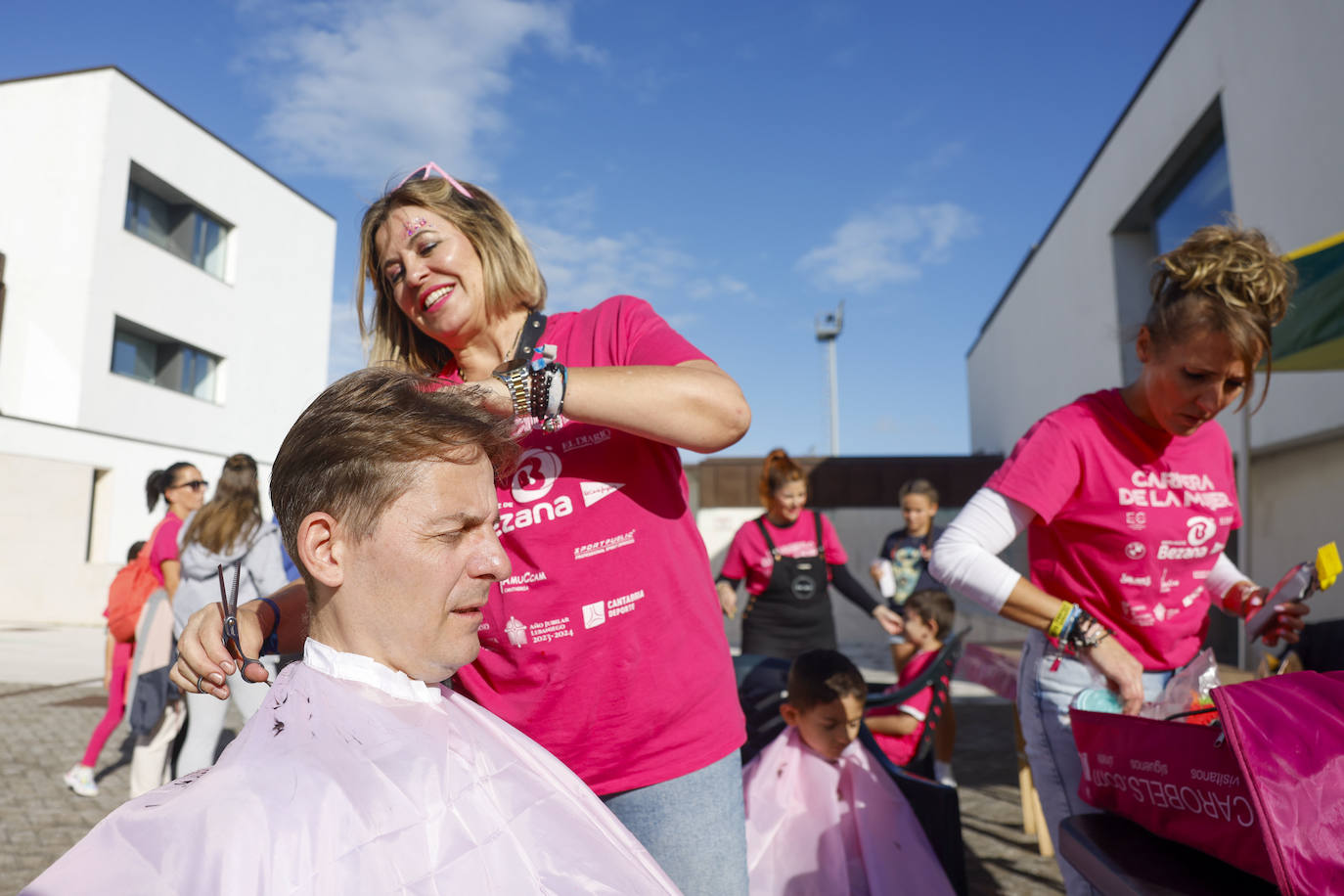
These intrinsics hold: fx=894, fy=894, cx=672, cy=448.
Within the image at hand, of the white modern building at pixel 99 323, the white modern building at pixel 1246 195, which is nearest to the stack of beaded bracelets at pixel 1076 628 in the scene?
the white modern building at pixel 1246 195

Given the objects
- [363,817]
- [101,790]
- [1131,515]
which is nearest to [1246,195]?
[1131,515]

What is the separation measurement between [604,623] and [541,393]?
466mm

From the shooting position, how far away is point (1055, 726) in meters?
2.21

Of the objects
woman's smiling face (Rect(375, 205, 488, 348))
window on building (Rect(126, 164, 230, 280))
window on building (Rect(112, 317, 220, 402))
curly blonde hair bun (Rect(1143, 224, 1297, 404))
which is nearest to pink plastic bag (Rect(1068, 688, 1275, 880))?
curly blonde hair bun (Rect(1143, 224, 1297, 404))

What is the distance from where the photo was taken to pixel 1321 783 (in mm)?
1421

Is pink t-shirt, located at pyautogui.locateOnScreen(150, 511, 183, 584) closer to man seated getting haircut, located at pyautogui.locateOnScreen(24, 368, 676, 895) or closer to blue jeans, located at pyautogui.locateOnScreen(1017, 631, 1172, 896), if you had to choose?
man seated getting haircut, located at pyautogui.locateOnScreen(24, 368, 676, 895)

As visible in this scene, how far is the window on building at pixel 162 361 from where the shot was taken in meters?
19.4

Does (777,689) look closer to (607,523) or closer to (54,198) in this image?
(607,523)

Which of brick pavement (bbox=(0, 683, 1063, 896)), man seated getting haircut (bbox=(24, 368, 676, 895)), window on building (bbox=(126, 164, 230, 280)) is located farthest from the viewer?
window on building (bbox=(126, 164, 230, 280))

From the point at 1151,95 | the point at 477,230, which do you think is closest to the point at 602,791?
the point at 477,230

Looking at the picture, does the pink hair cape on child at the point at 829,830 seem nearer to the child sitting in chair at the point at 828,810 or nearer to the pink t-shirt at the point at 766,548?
the child sitting in chair at the point at 828,810

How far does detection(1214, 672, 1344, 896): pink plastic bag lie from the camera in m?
1.38

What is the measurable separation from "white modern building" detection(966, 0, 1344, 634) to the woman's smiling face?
5.59ft

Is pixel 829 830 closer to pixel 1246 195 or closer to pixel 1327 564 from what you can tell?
pixel 1327 564
